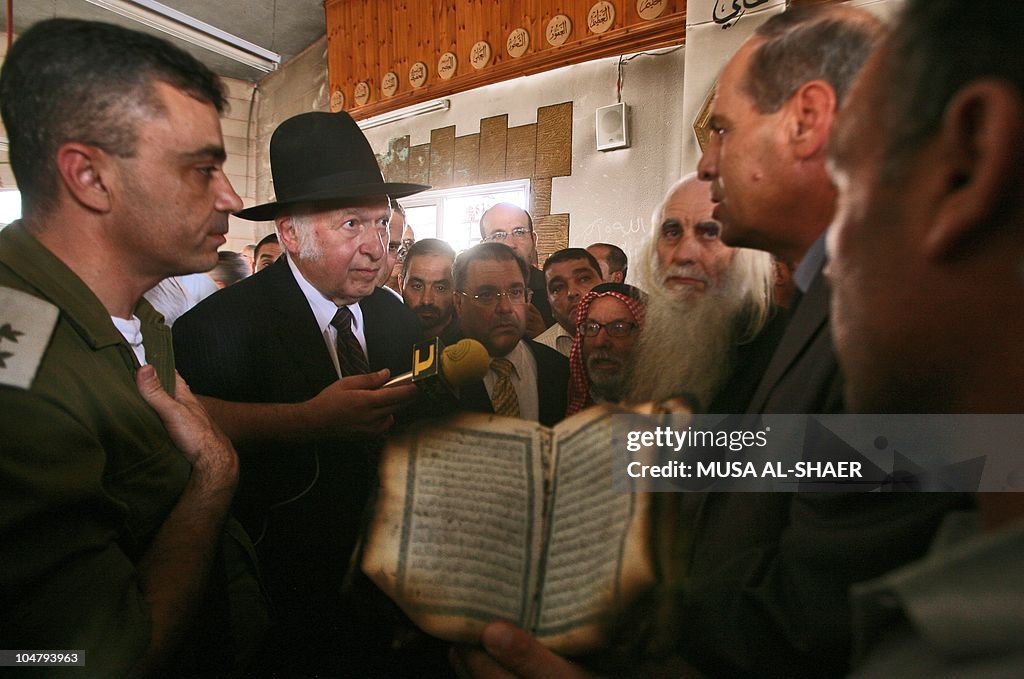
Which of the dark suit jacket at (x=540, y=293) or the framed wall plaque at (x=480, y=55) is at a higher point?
the framed wall plaque at (x=480, y=55)

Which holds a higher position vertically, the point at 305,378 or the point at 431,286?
the point at 431,286

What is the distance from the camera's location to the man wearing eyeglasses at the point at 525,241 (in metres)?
0.97

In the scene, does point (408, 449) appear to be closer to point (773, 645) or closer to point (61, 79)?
point (773, 645)

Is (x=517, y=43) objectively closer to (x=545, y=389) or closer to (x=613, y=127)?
(x=613, y=127)

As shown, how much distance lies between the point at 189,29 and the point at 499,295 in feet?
2.19

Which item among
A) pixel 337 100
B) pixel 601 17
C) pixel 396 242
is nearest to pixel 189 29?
pixel 337 100

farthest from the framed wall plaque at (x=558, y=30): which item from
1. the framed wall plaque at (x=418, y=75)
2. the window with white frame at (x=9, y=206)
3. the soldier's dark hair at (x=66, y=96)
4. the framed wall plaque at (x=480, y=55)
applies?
the window with white frame at (x=9, y=206)

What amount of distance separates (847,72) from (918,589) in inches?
19.6

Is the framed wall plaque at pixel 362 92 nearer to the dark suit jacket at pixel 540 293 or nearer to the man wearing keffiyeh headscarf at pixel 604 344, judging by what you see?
the dark suit jacket at pixel 540 293

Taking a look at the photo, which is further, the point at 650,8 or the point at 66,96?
the point at 650,8

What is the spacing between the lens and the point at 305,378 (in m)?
0.98

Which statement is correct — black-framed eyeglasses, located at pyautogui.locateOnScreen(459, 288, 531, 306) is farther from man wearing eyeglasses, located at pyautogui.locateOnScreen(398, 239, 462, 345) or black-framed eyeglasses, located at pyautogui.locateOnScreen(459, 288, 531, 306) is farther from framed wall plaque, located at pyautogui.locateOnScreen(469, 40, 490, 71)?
framed wall plaque, located at pyautogui.locateOnScreen(469, 40, 490, 71)

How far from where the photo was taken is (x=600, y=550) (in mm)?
732

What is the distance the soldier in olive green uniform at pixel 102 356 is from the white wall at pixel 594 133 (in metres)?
0.48
